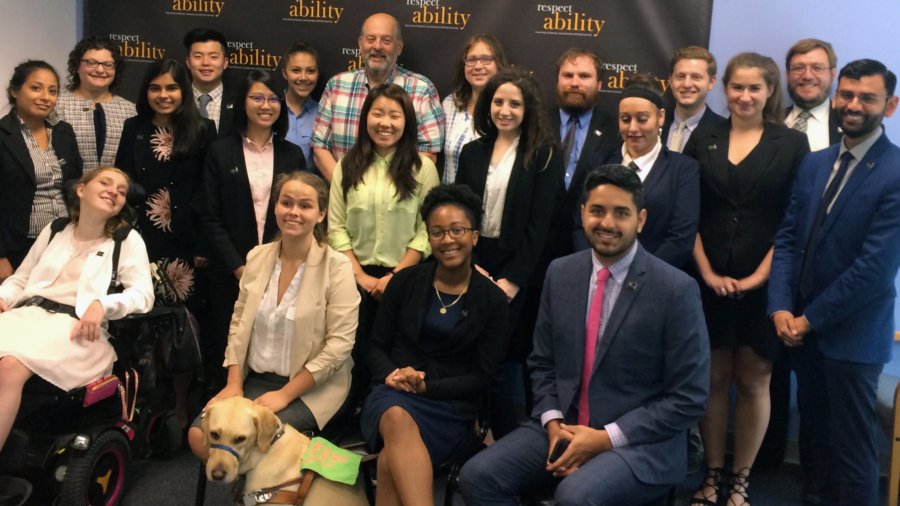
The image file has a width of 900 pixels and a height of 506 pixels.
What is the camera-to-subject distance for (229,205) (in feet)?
12.2

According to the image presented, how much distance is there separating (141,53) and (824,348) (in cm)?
391

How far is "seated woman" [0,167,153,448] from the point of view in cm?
302

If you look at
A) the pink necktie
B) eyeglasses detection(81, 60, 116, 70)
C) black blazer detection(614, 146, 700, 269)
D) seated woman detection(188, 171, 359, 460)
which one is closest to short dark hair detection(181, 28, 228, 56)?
eyeglasses detection(81, 60, 116, 70)

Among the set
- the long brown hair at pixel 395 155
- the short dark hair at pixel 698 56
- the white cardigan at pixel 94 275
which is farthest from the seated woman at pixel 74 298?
the short dark hair at pixel 698 56

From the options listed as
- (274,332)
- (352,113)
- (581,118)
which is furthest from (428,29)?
(274,332)

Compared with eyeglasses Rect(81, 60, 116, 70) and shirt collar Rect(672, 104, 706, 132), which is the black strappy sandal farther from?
eyeglasses Rect(81, 60, 116, 70)

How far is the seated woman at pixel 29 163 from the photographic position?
12.1 feet

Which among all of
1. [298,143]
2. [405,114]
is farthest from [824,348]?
[298,143]

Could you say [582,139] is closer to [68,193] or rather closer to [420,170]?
[420,170]

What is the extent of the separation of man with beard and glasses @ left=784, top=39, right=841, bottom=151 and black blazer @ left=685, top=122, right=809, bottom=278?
0.36 meters

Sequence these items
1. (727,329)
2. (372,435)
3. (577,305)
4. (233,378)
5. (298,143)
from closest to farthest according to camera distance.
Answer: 1. (577,305)
2. (372,435)
3. (233,378)
4. (727,329)
5. (298,143)

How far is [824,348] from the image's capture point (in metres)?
3.00

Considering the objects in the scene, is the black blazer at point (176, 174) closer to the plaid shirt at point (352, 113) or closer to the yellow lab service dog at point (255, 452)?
the plaid shirt at point (352, 113)

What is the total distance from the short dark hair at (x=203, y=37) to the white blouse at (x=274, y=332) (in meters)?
1.80
